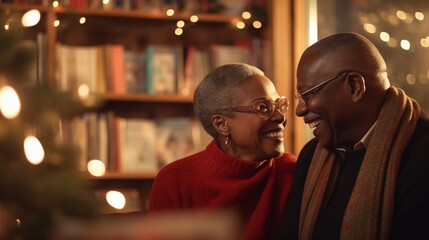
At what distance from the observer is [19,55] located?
47.5 inches

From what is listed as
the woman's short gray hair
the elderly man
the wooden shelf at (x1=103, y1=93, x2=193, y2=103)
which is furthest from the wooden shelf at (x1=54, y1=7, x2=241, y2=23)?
the elderly man

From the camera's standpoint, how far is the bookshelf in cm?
379

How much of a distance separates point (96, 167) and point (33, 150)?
2628 mm

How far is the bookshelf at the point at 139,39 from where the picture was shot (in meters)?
3.79

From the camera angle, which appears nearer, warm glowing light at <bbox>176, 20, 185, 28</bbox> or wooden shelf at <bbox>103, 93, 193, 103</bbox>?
wooden shelf at <bbox>103, 93, 193, 103</bbox>

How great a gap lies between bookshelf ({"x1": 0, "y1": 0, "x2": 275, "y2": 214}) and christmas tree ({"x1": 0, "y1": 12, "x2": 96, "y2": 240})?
2.56 metres

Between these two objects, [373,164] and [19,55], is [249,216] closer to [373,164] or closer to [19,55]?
[373,164]

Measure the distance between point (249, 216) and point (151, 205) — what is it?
31cm

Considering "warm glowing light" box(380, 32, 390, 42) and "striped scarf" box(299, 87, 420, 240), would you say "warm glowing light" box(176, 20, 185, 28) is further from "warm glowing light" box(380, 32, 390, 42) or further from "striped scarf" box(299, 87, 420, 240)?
"striped scarf" box(299, 87, 420, 240)

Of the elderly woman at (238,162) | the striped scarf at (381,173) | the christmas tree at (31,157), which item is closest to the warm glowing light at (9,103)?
the christmas tree at (31,157)

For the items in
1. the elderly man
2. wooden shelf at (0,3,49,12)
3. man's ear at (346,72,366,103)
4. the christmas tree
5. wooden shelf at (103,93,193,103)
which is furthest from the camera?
wooden shelf at (103,93,193,103)

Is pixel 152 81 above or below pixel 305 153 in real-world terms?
above

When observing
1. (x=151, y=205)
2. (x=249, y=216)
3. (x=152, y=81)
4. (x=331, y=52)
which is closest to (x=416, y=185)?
(x=331, y=52)

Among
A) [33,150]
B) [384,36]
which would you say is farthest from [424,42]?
[33,150]
